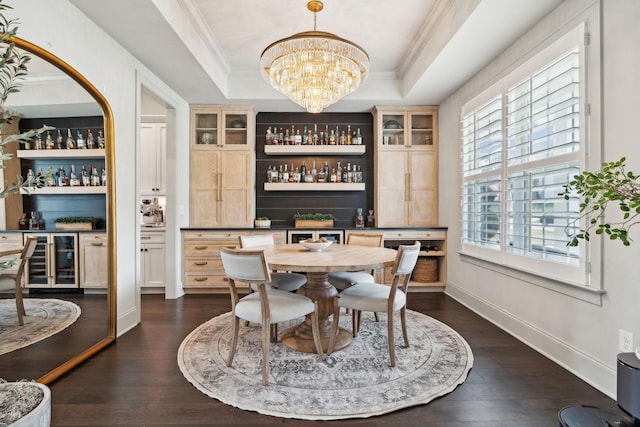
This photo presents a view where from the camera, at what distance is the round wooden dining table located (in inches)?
88.8

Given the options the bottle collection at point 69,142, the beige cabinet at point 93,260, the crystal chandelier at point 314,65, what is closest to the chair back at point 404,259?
the crystal chandelier at point 314,65

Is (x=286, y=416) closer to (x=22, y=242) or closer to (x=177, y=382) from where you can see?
(x=177, y=382)

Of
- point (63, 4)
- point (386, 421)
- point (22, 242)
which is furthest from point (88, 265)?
point (386, 421)

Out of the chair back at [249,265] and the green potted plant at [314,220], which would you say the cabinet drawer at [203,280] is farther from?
the chair back at [249,265]

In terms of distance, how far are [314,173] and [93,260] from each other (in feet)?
10.3

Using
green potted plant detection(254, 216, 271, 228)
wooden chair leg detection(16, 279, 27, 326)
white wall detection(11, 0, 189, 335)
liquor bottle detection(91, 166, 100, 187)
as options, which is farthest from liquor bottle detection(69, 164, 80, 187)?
green potted plant detection(254, 216, 271, 228)

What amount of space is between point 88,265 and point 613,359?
378 cm

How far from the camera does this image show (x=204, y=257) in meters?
4.57

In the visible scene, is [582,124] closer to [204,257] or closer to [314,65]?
[314,65]

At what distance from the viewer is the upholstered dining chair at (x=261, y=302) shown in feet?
7.08

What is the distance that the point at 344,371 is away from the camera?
7.68 feet

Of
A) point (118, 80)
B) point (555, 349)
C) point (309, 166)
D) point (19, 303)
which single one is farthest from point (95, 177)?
point (555, 349)

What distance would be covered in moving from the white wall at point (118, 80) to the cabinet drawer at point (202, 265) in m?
1.21

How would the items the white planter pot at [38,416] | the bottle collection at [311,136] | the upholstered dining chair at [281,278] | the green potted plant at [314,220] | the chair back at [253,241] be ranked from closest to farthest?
the white planter pot at [38,416], the upholstered dining chair at [281,278], the chair back at [253,241], the green potted plant at [314,220], the bottle collection at [311,136]
